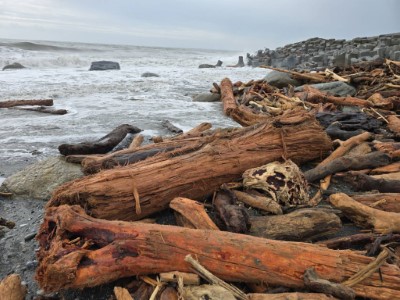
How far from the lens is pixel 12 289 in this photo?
2184 millimetres

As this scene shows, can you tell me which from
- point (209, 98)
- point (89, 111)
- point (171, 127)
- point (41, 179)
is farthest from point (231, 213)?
point (209, 98)

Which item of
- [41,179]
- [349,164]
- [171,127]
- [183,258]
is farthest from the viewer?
[171,127]

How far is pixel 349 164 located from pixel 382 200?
71 cm

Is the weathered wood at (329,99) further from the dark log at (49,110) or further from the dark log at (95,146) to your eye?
the dark log at (49,110)

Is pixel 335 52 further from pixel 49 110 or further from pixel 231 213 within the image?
pixel 231 213

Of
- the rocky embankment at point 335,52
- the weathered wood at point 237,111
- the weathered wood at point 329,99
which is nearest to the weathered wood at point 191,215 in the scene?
the weathered wood at point 237,111

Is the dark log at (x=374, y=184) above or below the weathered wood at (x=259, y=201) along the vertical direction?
above

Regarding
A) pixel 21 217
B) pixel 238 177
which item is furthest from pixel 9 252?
pixel 238 177

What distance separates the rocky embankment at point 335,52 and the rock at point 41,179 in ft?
41.1

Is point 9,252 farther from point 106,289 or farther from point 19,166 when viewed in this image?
point 19,166

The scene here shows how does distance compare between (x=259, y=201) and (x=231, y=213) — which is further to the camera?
(x=259, y=201)

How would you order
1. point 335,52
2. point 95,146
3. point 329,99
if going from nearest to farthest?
1. point 95,146
2. point 329,99
3. point 335,52

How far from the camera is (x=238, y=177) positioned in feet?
10.8

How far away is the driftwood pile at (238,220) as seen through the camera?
6.73ft
